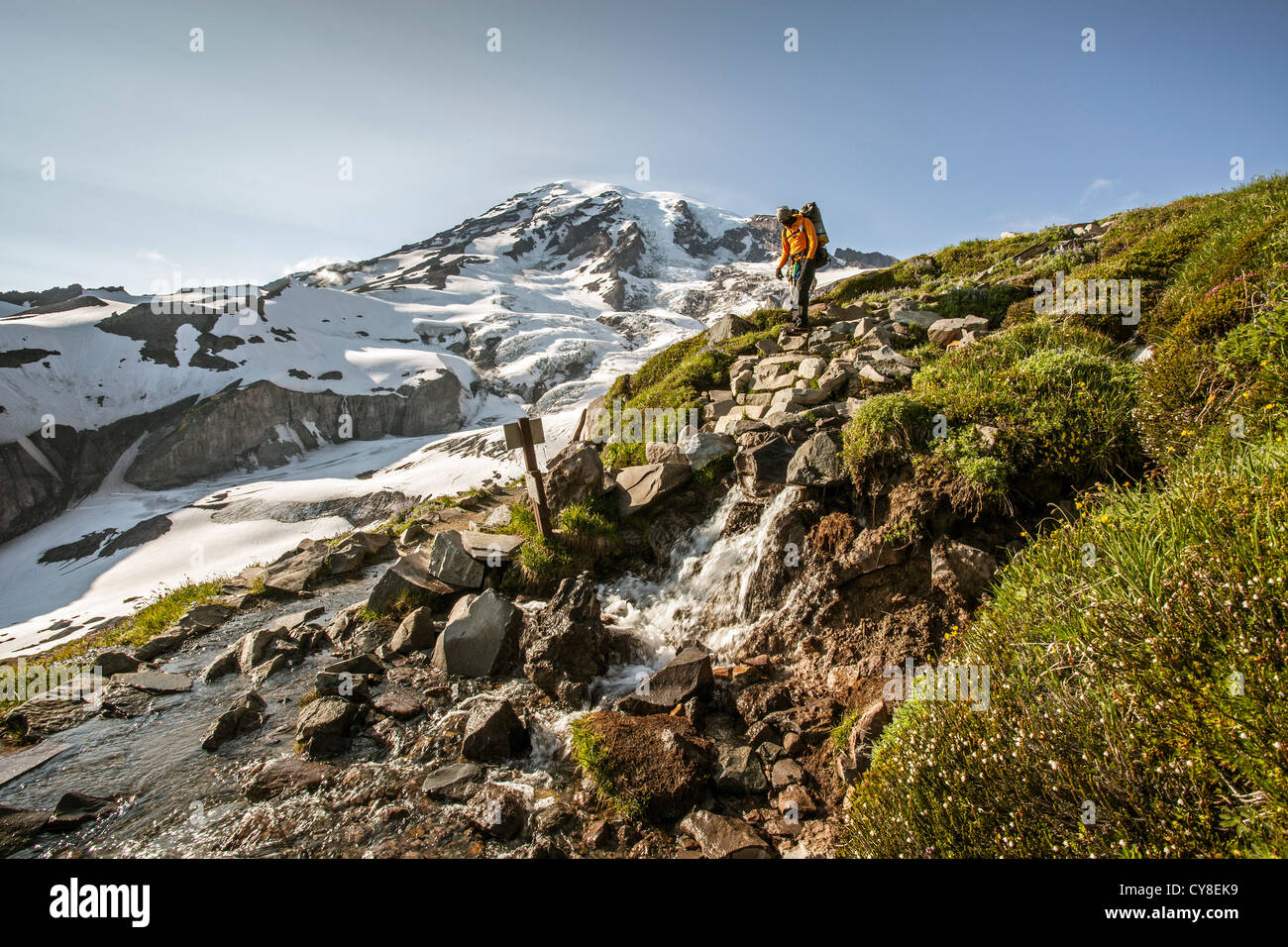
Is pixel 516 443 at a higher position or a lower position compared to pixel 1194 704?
higher

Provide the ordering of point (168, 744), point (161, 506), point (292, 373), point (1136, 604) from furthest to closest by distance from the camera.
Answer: point (292, 373)
point (161, 506)
point (168, 744)
point (1136, 604)

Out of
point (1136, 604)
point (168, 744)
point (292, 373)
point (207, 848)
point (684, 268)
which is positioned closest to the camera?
point (1136, 604)

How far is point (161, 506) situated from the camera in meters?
64.2

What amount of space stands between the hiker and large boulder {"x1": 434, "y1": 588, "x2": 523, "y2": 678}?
11877mm

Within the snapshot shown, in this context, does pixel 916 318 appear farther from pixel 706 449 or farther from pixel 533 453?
pixel 533 453

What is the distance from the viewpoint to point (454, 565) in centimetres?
1042

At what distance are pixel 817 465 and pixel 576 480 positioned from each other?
5.32m

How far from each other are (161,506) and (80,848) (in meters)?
80.7

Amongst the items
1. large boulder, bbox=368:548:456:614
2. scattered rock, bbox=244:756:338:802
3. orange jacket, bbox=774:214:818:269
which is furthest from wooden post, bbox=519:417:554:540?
orange jacket, bbox=774:214:818:269

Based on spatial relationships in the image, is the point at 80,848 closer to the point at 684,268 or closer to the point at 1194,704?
the point at 1194,704

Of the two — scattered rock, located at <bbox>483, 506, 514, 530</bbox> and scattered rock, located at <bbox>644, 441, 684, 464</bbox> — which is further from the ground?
scattered rock, located at <bbox>644, 441, 684, 464</bbox>

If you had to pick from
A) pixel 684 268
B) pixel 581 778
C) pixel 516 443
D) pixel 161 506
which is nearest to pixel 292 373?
pixel 161 506

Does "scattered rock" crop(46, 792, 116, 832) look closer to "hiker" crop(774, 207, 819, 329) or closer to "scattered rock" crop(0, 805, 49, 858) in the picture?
"scattered rock" crop(0, 805, 49, 858)

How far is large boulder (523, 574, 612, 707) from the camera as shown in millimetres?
7500
